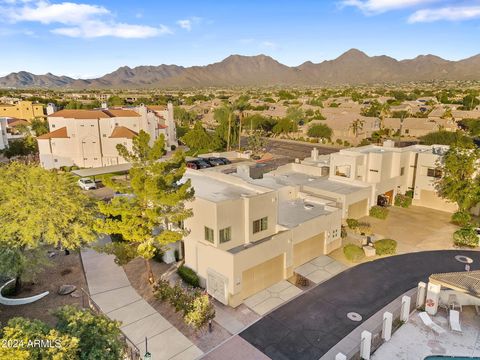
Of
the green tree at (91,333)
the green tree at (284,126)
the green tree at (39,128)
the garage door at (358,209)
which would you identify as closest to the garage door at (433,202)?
the garage door at (358,209)

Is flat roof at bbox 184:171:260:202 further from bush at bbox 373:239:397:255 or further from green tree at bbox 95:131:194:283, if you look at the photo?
Answer: bush at bbox 373:239:397:255

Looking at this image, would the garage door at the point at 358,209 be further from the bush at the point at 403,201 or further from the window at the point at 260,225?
the window at the point at 260,225

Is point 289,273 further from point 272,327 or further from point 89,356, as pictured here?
point 89,356

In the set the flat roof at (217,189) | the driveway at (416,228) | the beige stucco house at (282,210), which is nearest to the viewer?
the beige stucco house at (282,210)

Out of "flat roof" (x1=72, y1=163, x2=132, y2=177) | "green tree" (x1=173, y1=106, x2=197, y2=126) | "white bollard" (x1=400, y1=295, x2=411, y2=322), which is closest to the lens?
"white bollard" (x1=400, y1=295, x2=411, y2=322)

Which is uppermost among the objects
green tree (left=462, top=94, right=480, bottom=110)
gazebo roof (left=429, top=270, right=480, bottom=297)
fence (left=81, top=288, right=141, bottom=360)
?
green tree (left=462, top=94, right=480, bottom=110)

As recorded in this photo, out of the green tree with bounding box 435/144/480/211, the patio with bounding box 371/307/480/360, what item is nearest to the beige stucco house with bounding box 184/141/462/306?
the green tree with bounding box 435/144/480/211

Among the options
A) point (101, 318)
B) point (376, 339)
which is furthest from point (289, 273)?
point (101, 318)
